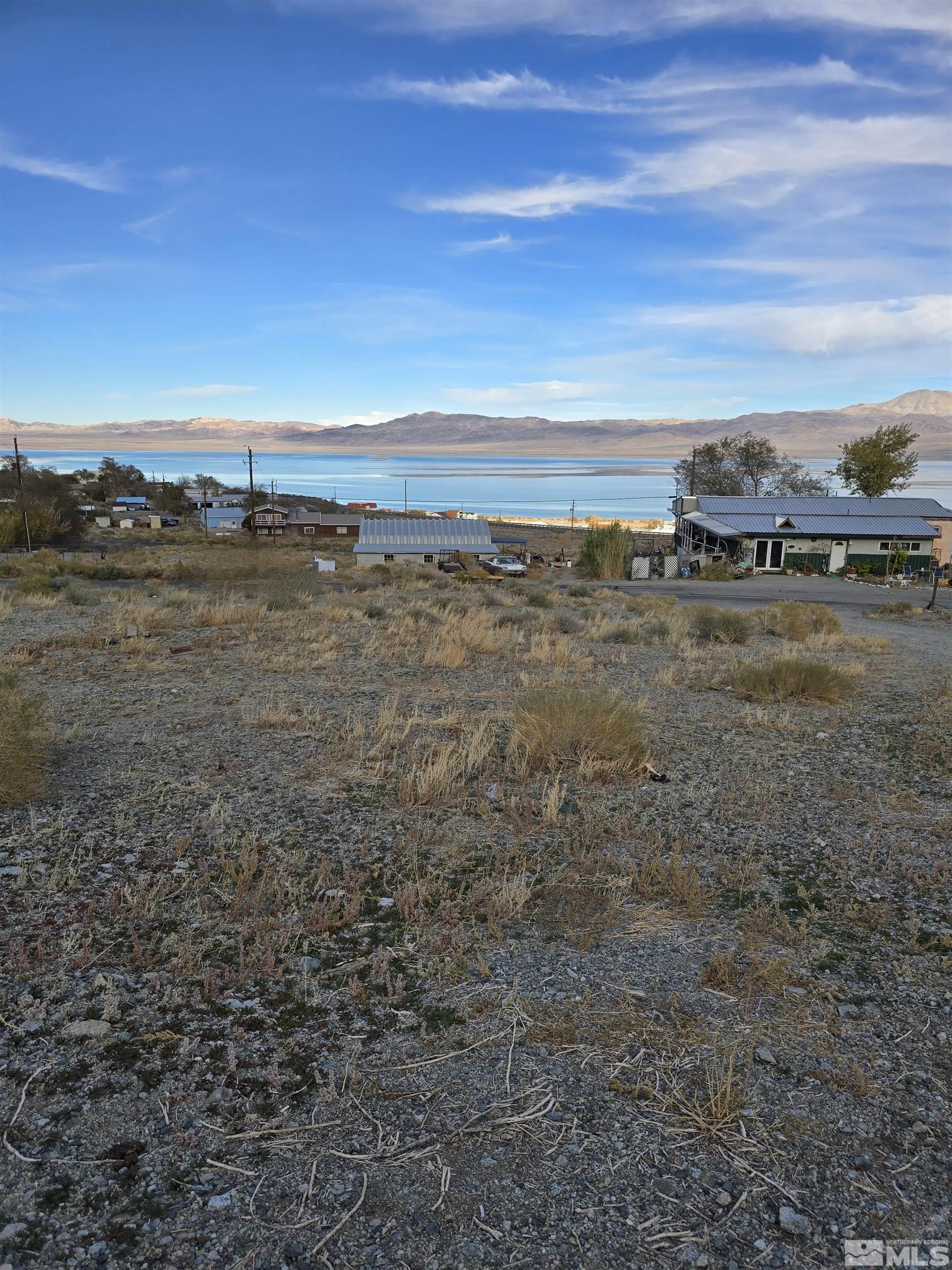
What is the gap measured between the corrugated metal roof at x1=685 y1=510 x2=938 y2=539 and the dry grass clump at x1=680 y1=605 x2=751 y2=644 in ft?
89.8

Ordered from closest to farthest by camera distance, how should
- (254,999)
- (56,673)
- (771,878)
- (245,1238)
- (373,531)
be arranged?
(245,1238), (254,999), (771,878), (56,673), (373,531)

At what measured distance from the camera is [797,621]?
1914cm

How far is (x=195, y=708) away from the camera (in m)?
10.3

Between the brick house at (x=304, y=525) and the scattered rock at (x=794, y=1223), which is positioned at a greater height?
the brick house at (x=304, y=525)

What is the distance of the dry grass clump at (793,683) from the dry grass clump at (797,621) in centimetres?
584

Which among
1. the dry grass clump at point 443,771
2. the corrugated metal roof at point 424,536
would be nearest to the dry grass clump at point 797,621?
the dry grass clump at point 443,771

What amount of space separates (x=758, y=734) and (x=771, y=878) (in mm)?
4190

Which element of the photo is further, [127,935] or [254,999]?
[127,935]

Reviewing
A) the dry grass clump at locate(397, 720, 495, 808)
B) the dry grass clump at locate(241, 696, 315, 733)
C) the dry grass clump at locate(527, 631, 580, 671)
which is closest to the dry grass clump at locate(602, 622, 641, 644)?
the dry grass clump at locate(527, 631, 580, 671)

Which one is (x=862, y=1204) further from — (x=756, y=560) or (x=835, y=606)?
(x=756, y=560)

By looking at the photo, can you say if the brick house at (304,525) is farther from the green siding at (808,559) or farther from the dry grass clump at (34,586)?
the dry grass clump at (34,586)

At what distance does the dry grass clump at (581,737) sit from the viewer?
327 inches

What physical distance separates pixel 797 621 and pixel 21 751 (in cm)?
1707

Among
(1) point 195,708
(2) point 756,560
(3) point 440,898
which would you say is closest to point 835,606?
(2) point 756,560
